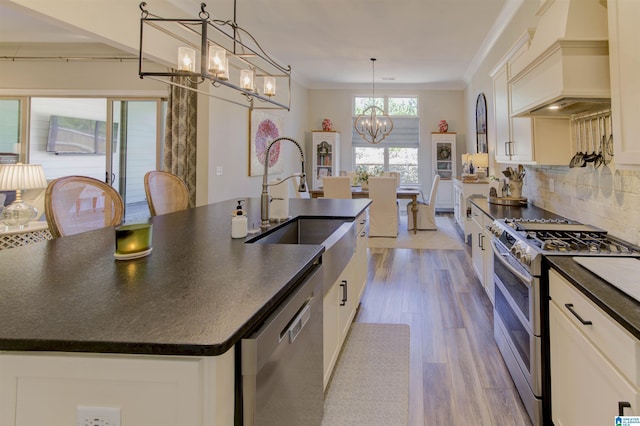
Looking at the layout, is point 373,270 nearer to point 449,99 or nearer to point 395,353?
point 395,353

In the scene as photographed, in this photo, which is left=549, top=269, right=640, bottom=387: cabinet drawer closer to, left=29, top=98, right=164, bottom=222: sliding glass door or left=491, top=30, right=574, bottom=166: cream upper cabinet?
left=491, top=30, right=574, bottom=166: cream upper cabinet

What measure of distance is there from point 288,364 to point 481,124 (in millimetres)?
6741

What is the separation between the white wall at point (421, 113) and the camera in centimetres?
904

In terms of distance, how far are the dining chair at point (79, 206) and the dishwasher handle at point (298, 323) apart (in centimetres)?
158

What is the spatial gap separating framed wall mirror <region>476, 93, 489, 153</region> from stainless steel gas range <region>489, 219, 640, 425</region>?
4.41 m

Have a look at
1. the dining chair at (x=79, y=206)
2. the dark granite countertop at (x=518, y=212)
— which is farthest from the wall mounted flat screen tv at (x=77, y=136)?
the dark granite countertop at (x=518, y=212)

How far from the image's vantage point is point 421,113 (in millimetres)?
9172

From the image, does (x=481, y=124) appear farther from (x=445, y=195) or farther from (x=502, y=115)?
(x=502, y=115)

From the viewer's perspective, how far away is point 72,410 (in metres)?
0.74

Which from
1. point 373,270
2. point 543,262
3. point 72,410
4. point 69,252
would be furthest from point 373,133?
point 72,410

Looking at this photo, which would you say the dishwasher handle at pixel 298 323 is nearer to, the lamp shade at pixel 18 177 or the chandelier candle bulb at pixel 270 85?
the chandelier candle bulb at pixel 270 85

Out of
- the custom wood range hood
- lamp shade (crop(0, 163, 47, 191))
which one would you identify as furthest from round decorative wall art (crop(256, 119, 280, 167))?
the custom wood range hood

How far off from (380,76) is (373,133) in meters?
1.32

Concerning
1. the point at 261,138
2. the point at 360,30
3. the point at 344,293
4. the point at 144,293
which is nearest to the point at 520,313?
the point at 344,293
